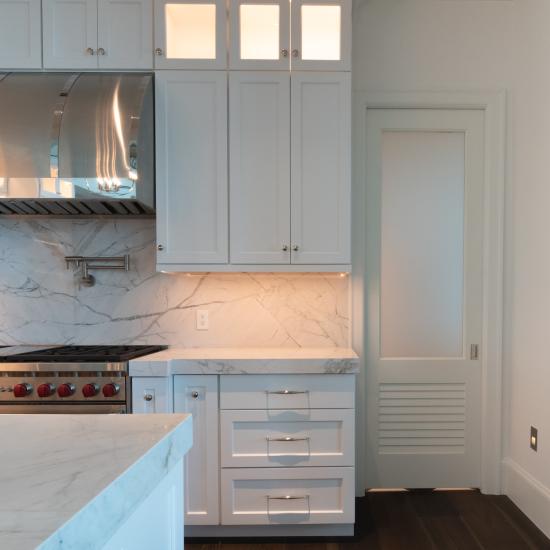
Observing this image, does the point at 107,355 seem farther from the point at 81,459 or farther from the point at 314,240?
the point at 81,459

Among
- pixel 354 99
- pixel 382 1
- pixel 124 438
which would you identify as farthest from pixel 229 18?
pixel 124 438

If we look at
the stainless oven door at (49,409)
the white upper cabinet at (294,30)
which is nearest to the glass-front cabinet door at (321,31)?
the white upper cabinet at (294,30)

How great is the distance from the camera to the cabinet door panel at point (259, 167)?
2062 millimetres

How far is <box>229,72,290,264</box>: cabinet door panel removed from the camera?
6.77 ft

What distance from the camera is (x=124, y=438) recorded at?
0.73 m

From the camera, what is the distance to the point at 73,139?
1920 mm

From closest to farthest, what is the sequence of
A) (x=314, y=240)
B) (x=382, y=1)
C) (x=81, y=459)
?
(x=81, y=459) < (x=314, y=240) < (x=382, y=1)

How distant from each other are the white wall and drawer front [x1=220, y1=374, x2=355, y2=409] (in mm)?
1110

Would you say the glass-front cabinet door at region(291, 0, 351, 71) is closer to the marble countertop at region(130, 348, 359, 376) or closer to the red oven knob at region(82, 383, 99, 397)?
the marble countertop at region(130, 348, 359, 376)

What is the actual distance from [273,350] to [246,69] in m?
1.48

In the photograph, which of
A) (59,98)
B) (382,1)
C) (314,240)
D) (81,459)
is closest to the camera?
(81,459)

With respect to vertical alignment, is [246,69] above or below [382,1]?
below

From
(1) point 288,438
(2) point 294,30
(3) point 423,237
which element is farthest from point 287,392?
(2) point 294,30

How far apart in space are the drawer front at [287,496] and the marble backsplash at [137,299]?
730 mm
